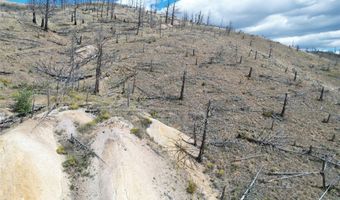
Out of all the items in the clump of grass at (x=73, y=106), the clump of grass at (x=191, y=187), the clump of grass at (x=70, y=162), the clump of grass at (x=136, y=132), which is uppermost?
the clump of grass at (x=73, y=106)

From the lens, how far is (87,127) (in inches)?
1105

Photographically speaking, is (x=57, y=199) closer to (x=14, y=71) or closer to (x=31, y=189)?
(x=31, y=189)

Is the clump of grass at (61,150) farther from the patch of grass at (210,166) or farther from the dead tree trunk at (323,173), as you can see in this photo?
the dead tree trunk at (323,173)

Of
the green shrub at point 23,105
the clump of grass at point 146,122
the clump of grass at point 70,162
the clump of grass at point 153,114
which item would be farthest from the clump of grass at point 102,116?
the clump of grass at point 153,114

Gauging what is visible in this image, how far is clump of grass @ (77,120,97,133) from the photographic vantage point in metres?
27.6

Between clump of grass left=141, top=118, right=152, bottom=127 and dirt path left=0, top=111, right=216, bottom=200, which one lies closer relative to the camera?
dirt path left=0, top=111, right=216, bottom=200

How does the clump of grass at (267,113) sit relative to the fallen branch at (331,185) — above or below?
above

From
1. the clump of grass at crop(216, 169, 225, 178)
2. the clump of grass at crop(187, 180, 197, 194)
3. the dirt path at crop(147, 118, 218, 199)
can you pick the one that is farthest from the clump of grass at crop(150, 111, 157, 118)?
the clump of grass at crop(187, 180, 197, 194)

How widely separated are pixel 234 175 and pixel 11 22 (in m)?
60.3

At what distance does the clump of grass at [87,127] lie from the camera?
27625 millimetres

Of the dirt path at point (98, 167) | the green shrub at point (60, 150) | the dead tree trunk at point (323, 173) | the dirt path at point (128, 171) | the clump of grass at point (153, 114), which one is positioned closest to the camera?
the dirt path at point (98, 167)

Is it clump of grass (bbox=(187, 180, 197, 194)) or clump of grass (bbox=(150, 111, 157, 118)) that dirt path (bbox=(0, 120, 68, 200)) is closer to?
clump of grass (bbox=(187, 180, 197, 194))

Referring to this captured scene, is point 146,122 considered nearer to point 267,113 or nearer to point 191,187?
point 191,187

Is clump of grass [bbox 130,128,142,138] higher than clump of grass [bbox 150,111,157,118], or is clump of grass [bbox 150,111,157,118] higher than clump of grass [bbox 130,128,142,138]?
clump of grass [bbox 130,128,142,138]
